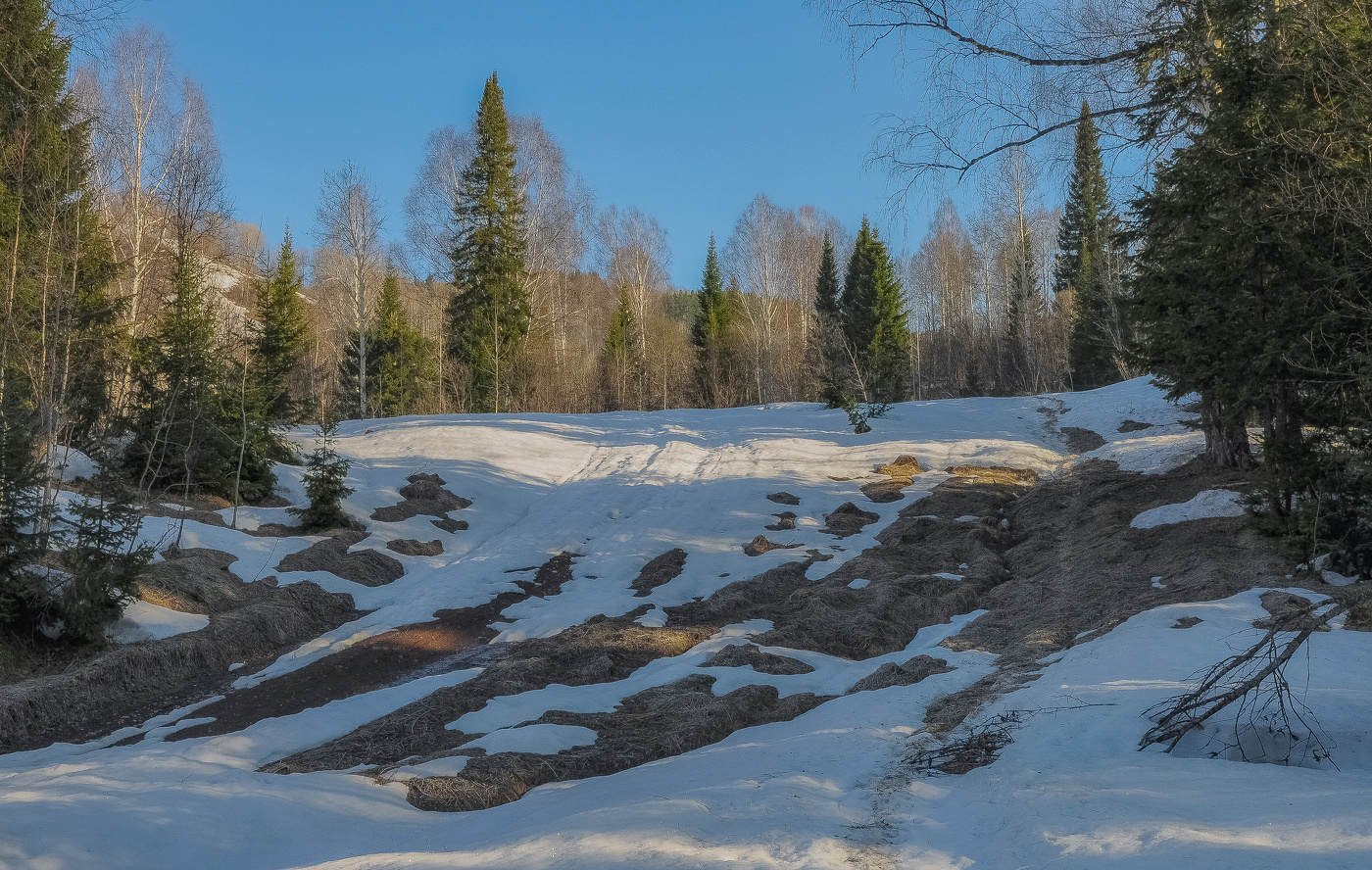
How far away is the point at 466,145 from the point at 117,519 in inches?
1168

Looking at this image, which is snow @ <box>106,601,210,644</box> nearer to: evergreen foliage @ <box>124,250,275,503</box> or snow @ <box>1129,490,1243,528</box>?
evergreen foliage @ <box>124,250,275,503</box>

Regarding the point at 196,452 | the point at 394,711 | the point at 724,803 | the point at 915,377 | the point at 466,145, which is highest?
the point at 466,145

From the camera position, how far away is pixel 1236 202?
9.55 meters

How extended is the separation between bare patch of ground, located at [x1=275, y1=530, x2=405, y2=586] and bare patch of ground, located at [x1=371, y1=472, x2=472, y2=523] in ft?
6.67

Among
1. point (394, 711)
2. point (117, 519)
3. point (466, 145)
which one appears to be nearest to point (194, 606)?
point (117, 519)

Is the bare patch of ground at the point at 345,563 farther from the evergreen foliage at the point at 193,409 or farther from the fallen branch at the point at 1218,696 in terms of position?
the fallen branch at the point at 1218,696

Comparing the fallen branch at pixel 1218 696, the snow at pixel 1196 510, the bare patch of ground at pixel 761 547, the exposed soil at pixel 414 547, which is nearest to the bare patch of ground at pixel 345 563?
the exposed soil at pixel 414 547

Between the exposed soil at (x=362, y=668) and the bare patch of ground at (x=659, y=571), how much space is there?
1936mm

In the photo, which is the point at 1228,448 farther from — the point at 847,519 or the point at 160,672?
the point at 160,672

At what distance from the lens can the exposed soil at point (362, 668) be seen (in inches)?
316

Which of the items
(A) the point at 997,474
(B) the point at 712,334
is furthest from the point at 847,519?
(B) the point at 712,334

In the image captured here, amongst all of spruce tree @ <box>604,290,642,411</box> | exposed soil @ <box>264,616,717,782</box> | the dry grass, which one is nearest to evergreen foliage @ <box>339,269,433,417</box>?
spruce tree @ <box>604,290,642,411</box>

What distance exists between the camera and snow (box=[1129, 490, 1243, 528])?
11.5 m

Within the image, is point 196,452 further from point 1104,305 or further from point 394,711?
point 1104,305
